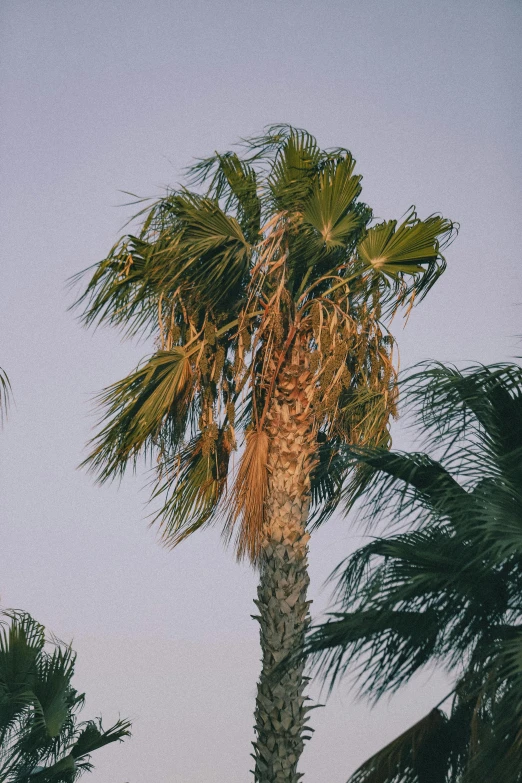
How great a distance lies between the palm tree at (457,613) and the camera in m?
4.73

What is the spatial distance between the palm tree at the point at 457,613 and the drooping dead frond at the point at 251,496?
2.66 m

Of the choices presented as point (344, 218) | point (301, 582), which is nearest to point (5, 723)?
point (301, 582)

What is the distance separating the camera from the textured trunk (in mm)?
7926

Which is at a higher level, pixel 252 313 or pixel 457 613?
pixel 252 313

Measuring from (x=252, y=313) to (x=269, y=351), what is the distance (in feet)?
1.25

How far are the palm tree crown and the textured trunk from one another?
0.27 ft

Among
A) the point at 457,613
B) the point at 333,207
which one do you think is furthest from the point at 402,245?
the point at 457,613

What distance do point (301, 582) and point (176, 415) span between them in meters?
1.88

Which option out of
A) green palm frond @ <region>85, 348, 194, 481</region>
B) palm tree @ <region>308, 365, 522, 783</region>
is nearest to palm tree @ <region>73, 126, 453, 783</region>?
green palm frond @ <region>85, 348, 194, 481</region>

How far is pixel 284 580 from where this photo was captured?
8273mm

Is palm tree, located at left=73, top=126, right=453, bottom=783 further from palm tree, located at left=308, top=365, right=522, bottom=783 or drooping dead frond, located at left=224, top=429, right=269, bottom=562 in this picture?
palm tree, located at left=308, top=365, right=522, bottom=783

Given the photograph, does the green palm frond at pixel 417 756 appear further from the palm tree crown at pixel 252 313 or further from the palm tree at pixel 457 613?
the palm tree crown at pixel 252 313

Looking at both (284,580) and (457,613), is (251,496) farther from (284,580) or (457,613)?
(457,613)

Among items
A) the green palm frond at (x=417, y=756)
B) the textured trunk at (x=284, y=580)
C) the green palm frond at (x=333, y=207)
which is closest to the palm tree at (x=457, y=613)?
the green palm frond at (x=417, y=756)
